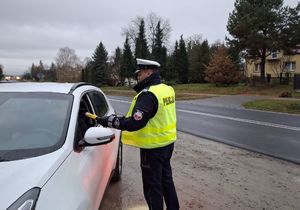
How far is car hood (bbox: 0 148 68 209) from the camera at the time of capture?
239cm

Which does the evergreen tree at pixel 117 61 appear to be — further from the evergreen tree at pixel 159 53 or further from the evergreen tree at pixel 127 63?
the evergreen tree at pixel 159 53

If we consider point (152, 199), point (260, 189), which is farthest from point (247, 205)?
point (152, 199)

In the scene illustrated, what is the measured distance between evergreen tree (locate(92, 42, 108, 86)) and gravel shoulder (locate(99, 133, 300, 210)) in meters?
70.6

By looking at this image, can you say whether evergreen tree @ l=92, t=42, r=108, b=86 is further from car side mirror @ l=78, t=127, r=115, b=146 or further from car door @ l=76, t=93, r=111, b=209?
car side mirror @ l=78, t=127, r=115, b=146

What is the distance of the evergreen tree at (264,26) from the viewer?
3741 centimetres

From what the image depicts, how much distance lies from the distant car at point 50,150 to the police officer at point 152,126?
0.43 m

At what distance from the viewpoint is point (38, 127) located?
3648 mm

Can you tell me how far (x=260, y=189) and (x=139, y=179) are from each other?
187 centimetres

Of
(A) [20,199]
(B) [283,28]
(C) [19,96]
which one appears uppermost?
(B) [283,28]

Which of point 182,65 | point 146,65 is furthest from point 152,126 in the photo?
point 182,65

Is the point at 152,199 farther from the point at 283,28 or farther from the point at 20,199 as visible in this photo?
the point at 283,28

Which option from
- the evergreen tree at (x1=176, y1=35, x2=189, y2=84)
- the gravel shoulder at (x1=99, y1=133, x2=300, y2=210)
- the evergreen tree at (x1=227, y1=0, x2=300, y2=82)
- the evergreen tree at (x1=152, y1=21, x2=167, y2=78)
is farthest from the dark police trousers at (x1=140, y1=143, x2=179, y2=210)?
the evergreen tree at (x1=176, y1=35, x2=189, y2=84)

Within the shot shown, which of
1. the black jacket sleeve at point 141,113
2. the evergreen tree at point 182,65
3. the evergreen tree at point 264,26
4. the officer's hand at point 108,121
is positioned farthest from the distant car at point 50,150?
the evergreen tree at point 182,65

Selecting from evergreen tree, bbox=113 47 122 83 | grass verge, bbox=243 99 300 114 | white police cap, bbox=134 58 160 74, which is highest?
evergreen tree, bbox=113 47 122 83
